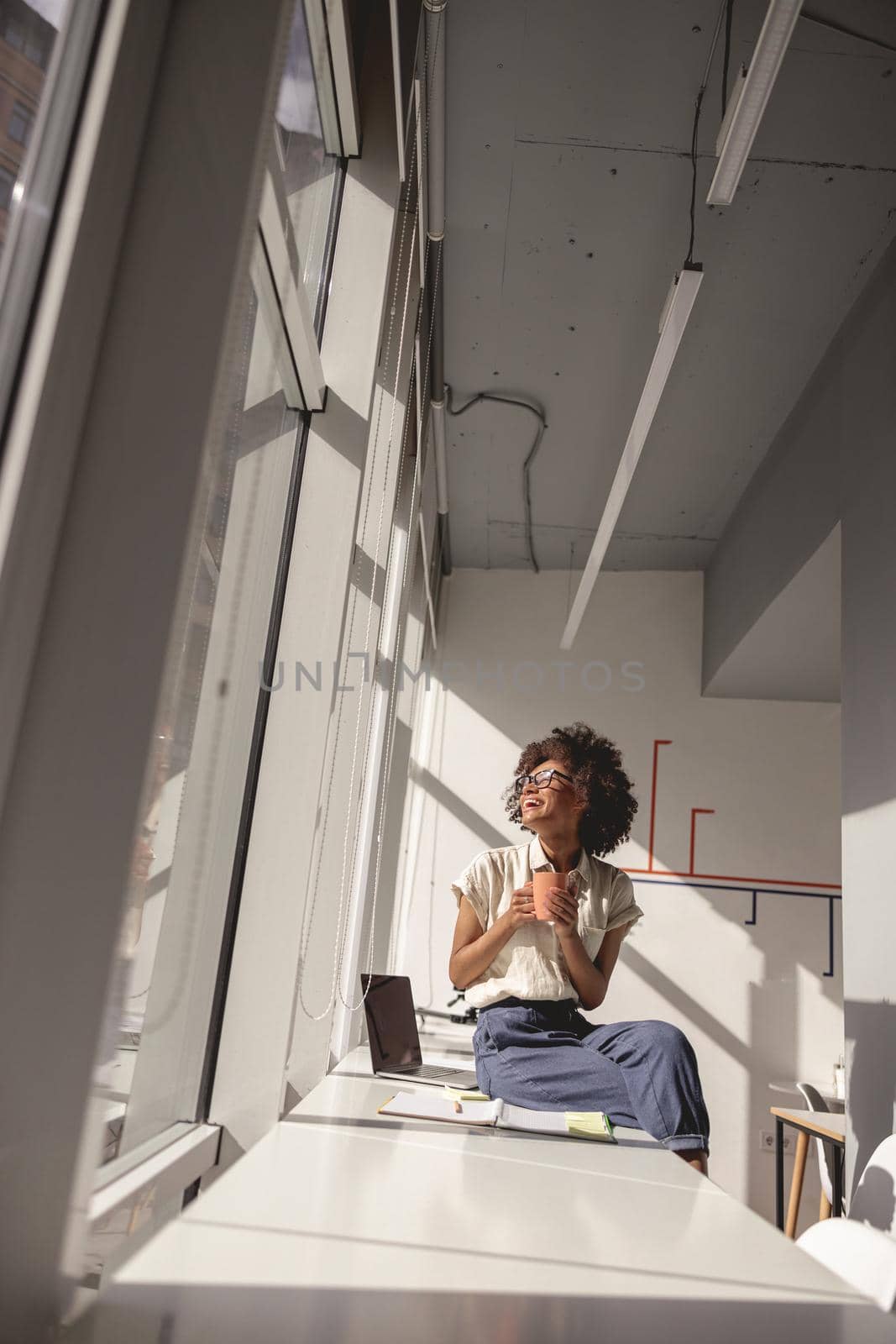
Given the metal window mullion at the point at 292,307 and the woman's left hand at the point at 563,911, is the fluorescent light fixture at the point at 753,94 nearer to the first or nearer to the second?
the metal window mullion at the point at 292,307

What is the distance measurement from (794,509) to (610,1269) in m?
3.41

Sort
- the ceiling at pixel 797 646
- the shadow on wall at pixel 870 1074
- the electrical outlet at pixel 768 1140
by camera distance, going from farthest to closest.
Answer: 1. the electrical outlet at pixel 768 1140
2. the ceiling at pixel 797 646
3. the shadow on wall at pixel 870 1074

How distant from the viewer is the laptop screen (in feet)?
7.79

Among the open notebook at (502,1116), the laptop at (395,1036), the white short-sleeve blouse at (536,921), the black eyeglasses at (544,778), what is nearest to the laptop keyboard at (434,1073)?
the laptop at (395,1036)

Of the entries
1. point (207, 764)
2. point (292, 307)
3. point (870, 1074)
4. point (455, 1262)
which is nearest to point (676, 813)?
point (870, 1074)

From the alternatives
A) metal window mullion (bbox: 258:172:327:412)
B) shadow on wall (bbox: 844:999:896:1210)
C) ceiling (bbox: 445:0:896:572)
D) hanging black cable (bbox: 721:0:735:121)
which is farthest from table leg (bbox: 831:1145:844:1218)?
hanging black cable (bbox: 721:0:735:121)

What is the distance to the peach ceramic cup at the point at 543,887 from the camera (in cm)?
235

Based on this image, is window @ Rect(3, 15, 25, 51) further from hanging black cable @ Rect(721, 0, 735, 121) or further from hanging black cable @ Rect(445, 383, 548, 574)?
hanging black cable @ Rect(445, 383, 548, 574)

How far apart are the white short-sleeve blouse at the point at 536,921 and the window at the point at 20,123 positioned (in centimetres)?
195

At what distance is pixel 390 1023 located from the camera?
2488mm

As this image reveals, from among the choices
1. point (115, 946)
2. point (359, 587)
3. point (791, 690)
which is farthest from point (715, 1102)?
point (115, 946)

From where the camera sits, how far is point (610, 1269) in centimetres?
105

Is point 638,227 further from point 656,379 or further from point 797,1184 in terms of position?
point 797,1184

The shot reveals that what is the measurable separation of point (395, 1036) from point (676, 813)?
3.20 meters
